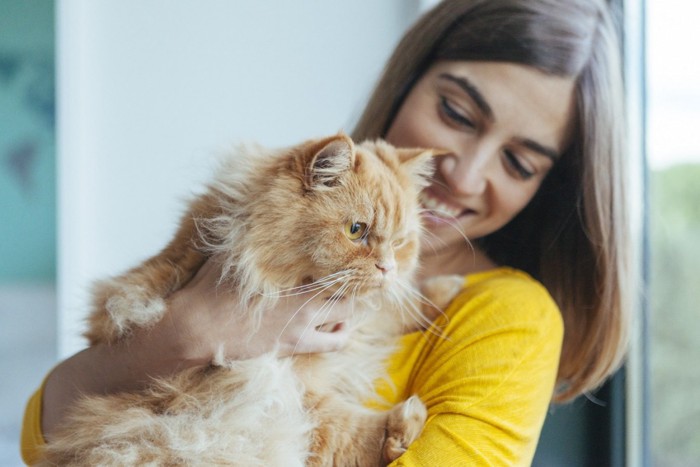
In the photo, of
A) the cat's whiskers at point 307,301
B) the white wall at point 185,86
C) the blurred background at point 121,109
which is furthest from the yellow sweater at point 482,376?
the white wall at point 185,86

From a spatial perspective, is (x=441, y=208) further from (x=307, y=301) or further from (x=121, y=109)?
(x=121, y=109)

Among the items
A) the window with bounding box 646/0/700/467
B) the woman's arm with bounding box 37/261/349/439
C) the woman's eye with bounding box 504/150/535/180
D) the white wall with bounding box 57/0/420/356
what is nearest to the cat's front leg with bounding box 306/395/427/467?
the woman's arm with bounding box 37/261/349/439

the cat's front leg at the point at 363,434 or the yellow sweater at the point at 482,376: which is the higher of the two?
the yellow sweater at the point at 482,376

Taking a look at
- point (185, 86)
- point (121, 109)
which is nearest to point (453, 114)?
point (185, 86)

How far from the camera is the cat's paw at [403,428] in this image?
1.16m

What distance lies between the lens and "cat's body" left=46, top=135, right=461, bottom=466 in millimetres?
1129

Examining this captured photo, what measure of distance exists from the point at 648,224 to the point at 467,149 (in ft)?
2.76

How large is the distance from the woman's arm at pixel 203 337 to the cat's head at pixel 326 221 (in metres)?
0.09

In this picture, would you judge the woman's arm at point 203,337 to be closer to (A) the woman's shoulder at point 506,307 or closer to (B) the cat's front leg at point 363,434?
(B) the cat's front leg at point 363,434

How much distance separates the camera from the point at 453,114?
148 centimetres

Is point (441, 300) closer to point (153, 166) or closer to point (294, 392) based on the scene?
point (294, 392)

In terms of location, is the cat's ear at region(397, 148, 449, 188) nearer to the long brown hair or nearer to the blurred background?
the long brown hair

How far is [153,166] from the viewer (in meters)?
3.04

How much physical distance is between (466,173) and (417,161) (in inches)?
7.9
